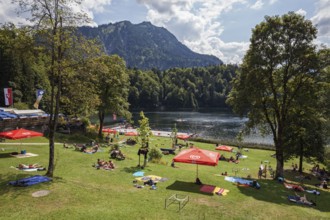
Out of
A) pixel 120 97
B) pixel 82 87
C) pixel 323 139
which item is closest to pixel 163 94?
pixel 120 97

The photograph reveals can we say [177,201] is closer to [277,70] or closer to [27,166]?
[27,166]

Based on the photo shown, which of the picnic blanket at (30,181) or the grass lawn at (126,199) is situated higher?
the picnic blanket at (30,181)

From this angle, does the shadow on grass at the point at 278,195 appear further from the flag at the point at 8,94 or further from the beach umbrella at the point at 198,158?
the flag at the point at 8,94

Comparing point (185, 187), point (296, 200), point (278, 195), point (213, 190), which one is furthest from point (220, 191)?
point (296, 200)

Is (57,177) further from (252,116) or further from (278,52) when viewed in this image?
(278,52)

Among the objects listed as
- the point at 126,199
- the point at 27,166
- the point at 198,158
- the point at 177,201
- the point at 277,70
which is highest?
the point at 277,70

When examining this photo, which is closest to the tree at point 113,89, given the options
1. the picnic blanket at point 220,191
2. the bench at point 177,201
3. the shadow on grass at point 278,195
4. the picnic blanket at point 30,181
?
the picnic blanket at point 30,181

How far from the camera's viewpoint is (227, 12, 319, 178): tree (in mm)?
28000

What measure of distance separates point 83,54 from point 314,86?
23024 mm

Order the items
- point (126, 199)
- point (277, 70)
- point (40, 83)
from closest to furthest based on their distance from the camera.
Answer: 1. point (126, 199)
2. point (277, 70)
3. point (40, 83)

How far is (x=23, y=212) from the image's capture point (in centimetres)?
1316

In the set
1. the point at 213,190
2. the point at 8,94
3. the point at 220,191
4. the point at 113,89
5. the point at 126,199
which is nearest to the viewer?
the point at 126,199

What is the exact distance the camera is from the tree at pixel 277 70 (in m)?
28.0

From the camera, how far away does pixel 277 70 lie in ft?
100
